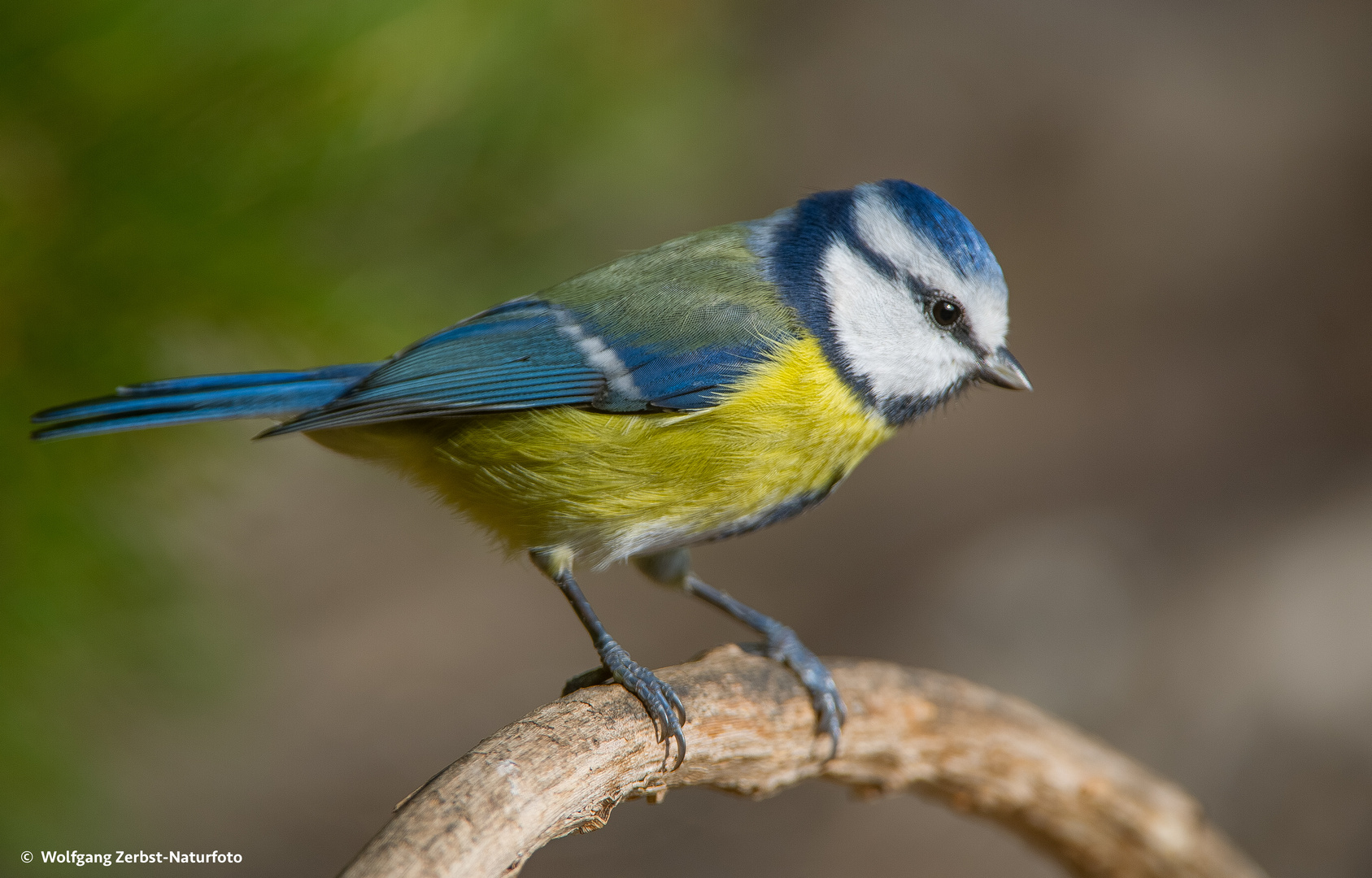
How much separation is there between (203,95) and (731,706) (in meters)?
0.83

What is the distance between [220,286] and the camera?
109 cm

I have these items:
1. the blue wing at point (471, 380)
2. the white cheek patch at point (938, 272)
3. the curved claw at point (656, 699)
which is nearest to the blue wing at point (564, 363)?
→ the blue wing at point (471, 380)

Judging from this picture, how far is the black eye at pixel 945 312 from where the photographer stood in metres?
1.16

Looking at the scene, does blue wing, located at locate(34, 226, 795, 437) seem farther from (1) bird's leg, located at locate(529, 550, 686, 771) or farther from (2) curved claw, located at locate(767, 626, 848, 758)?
(2) curved claw, located at locate(767, 626, 848, 758)

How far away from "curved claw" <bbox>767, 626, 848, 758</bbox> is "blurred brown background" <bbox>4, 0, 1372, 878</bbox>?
1.86 ft

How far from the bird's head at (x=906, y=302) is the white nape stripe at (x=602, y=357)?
0.66 ft

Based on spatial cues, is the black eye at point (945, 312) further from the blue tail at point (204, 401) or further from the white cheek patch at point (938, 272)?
the blue tail at point (204, 401)

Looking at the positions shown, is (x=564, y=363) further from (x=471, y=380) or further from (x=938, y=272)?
(x=938, y=272)

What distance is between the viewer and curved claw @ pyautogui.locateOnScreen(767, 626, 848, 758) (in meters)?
1.20

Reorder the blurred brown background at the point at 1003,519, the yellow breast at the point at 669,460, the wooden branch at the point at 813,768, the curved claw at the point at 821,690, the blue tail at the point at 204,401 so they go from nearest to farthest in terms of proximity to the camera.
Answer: the wooden branch at the point at 813,768
the blue tail at the point at 204,401
the yellow breast at the point at 669,460
the curved claw at the point at 821,690
the blurred brown background at the point at 1003,519

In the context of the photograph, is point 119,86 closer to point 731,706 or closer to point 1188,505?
point 731,706

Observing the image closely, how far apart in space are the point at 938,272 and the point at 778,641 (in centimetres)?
47

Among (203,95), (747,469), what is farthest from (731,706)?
(203,95)

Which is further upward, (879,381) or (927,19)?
(927,19)
